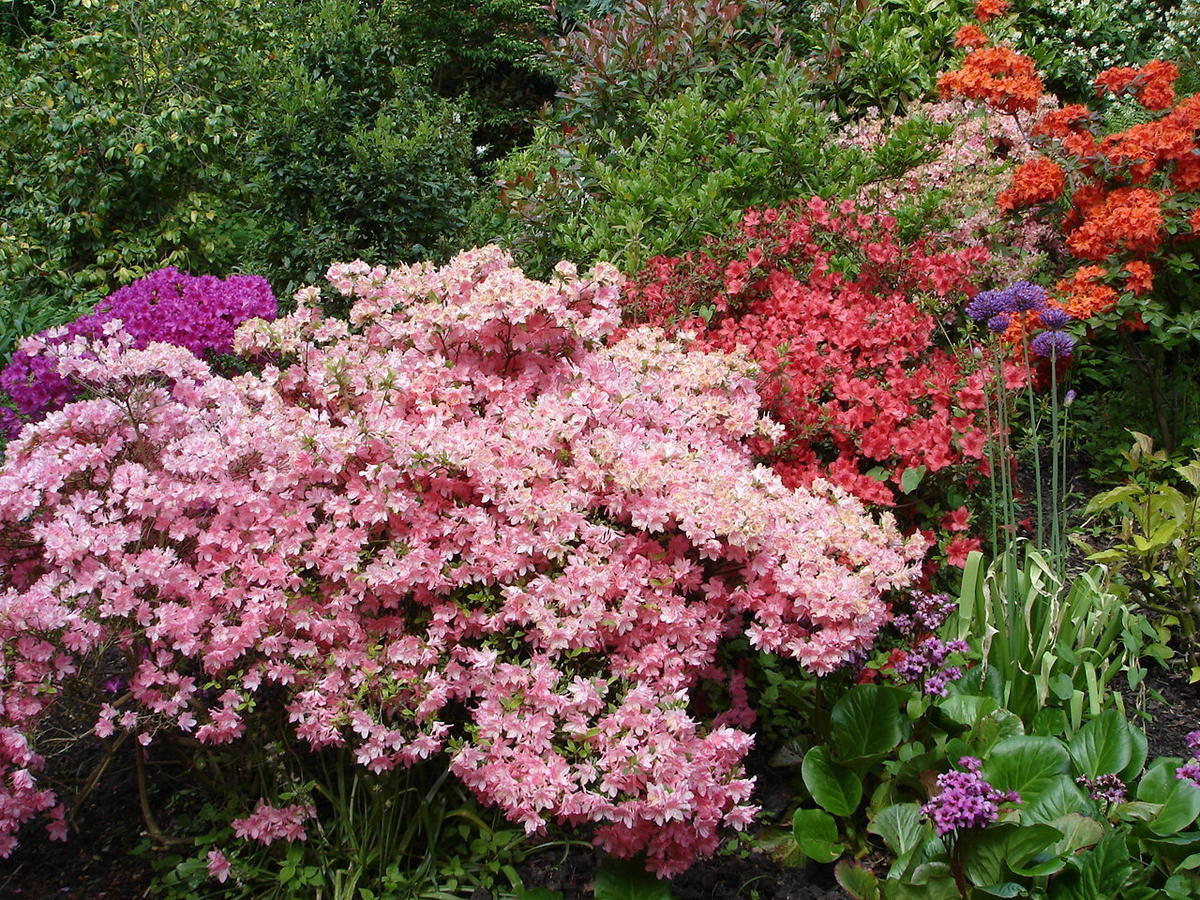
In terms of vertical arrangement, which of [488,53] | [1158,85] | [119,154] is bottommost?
[1158,85]

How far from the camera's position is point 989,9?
5.57 meters

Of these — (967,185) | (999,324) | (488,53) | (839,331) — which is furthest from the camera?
(488,53)

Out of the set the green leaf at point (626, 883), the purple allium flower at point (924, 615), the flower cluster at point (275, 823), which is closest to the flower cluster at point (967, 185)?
the purple allium flower at point (924, 615)

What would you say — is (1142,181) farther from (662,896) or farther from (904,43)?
(662,896)

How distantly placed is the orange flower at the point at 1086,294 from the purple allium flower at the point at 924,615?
149 centimetres

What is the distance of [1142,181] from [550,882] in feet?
10.5

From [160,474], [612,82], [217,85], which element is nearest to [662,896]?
[160,474]

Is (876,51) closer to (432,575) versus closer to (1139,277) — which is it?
(1139,277)

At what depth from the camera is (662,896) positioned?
2.12 m

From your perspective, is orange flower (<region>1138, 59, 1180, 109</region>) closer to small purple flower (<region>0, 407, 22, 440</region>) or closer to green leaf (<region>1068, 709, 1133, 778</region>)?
green leaf (<region>1068, 709, 1133, 778</region>)

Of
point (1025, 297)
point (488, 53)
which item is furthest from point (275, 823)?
point (488, 53)

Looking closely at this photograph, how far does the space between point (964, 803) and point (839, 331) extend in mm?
1829

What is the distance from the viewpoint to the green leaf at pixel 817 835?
211 centimetres

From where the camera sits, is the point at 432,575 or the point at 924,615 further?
the point at 924,615
